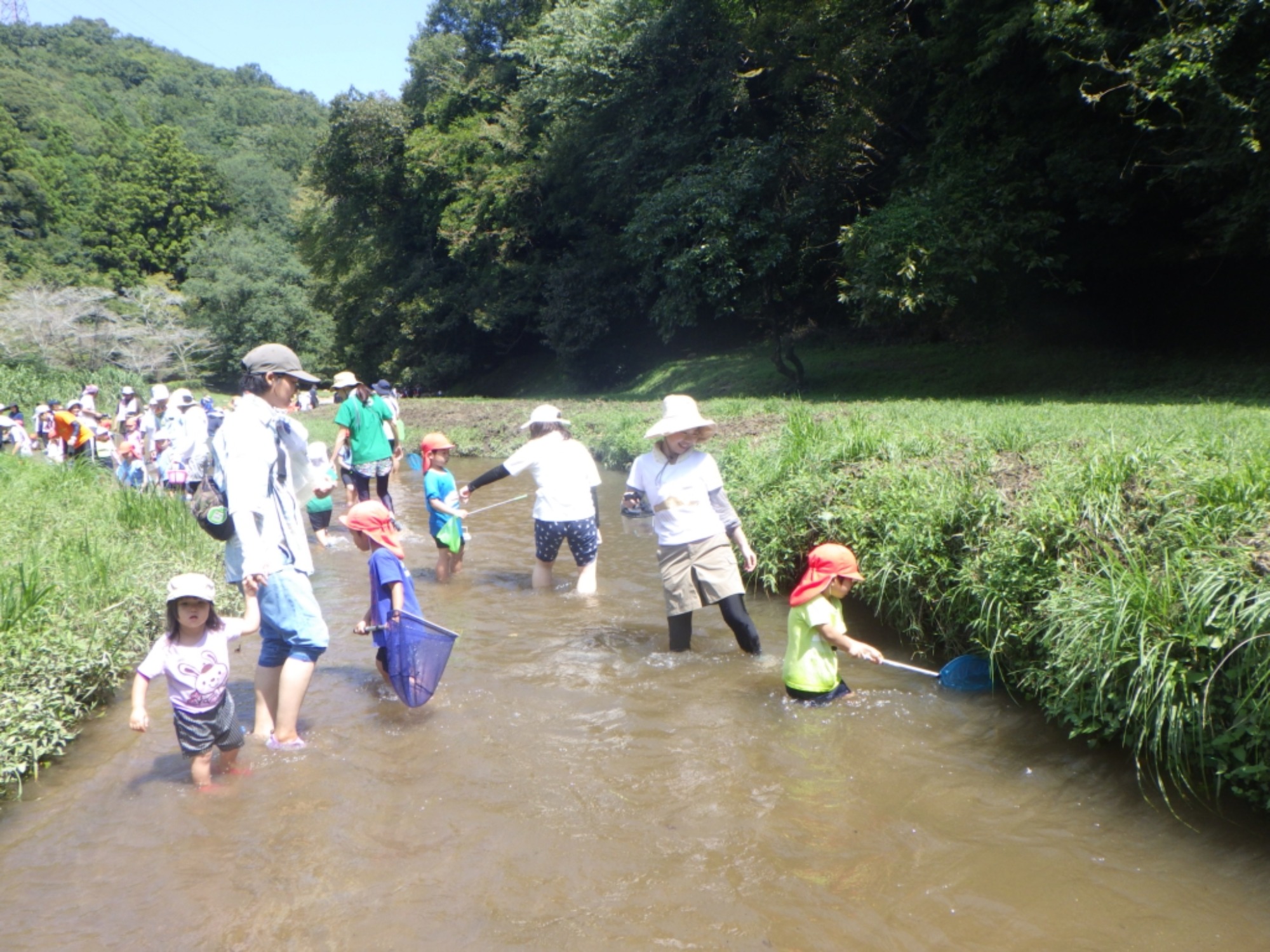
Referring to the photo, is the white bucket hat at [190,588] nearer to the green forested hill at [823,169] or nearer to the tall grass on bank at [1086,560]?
the tall grass on bank at [1086,560]

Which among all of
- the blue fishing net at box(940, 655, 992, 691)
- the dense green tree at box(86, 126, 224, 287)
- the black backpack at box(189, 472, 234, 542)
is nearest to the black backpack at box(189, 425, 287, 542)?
the black backpack at box(189, 472, 234, 542)

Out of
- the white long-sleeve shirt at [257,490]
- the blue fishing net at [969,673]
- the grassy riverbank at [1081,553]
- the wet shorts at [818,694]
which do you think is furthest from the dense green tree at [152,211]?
the blue fishing net at [969,673]

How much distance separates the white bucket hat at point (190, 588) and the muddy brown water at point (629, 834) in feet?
3.32

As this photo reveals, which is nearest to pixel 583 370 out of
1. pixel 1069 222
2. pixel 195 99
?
pixel 1069 222

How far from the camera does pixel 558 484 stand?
793 cm

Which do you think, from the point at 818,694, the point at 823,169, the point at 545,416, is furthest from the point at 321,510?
the point at 823,169

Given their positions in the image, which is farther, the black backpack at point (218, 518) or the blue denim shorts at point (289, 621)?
the blue denim shorts at point (289, 621)

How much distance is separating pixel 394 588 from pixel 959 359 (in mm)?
19863

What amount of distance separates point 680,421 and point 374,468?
→ 15.9ft

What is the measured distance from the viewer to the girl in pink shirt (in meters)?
4.36

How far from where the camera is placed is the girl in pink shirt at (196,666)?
4363mm

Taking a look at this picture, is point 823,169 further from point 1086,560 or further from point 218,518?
point 218,518

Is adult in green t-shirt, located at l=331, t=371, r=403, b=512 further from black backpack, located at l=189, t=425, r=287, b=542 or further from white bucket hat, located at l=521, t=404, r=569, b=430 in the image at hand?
black backpack, located at l=189, t=425, r=287, b=542

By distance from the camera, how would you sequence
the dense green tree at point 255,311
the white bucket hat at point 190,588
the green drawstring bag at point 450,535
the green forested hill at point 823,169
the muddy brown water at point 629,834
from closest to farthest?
the muddy brown water at point 629,834 → the white bucket hat at point 190,588 → the green drawstring bag at point 450,535 → the green forested hill at point 823,169 → the dense green tree at point 255,311
